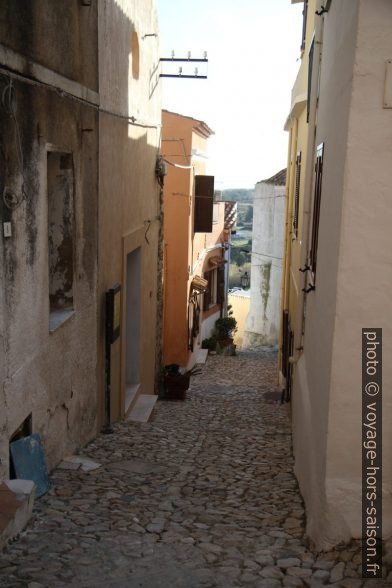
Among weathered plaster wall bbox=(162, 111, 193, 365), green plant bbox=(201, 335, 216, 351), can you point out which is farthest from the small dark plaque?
green plant bbox=(201, 335, 216, 351)

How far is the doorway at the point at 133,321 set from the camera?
37.2 feet

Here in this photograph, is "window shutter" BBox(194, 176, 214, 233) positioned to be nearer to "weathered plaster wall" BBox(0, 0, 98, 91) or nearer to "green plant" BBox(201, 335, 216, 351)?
"green plant" BBox(201, 335, 216, 351)

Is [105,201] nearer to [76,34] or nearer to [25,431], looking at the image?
[76,34]

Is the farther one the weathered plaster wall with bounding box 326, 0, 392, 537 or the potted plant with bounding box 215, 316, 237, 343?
the potted plant with bounding box 215, 316, 237, 343

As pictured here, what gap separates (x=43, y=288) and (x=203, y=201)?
13.9m

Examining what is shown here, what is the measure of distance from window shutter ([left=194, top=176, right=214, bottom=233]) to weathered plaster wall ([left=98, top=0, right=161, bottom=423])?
20.6ft

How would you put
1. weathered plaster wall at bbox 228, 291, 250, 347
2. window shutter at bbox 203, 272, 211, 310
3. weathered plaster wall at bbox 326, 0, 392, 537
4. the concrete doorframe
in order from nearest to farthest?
weathered plaster wall at bbox 326, 0, 392, 537 < the concrete doorframe < window shutter at bbox 203, 272, 211, 310 < weathered plaster wall at bbox 228, 291, 250, 347

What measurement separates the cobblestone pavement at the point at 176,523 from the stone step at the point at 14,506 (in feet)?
0.31

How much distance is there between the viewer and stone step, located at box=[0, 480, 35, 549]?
14.7 feet

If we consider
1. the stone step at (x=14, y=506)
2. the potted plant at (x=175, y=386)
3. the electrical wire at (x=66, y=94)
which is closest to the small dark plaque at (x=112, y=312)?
the electrical wire at (x=66, y=94)

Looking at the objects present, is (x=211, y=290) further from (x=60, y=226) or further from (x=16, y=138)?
(x=16, y=138)

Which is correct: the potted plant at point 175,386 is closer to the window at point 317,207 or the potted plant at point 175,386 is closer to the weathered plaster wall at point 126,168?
the weathered plaster wall at point 126,168

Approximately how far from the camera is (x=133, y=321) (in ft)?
37.9

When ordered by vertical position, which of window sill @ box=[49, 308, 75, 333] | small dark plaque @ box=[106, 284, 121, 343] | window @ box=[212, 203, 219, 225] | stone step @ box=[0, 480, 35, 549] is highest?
window @ box=[212, 203, 219, 225]
